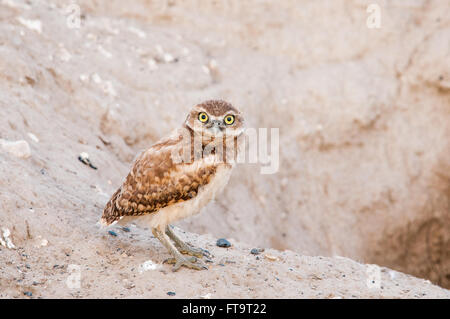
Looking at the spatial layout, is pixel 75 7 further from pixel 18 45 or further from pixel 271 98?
pixel 271 98

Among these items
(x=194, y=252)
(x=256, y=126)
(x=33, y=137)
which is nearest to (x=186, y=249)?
(x=194, y=252)

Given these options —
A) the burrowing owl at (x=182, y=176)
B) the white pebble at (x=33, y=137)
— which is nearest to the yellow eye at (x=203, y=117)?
the burrowing owl at (x=182, y=176)

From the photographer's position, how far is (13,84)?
18.9ft

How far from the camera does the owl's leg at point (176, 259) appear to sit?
4.15m

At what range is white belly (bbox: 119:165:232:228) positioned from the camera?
4117 mm

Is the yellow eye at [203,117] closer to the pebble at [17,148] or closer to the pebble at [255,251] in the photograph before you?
the pebble at [255,251]

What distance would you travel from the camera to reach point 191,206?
162 inches

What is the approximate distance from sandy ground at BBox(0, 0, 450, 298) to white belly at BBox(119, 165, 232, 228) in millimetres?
348

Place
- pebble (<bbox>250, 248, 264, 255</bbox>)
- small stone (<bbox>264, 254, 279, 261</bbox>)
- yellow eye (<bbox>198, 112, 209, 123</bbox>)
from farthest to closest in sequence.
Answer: pebble (<bbox>250, 248, 264, 255</bbox>)
small stone (<bbox>264, 254, 279, 261</bbox>)
yellow eye (<bbox>198, 112, 209, 123</bbox>)

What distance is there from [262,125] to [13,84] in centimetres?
354

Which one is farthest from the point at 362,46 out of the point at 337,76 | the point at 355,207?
the point at 355,207

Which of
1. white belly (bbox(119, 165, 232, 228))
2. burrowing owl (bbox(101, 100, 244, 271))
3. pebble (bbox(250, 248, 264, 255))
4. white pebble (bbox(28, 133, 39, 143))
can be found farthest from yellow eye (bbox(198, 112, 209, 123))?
white pebble (bbox(28, 133, 39, 143))

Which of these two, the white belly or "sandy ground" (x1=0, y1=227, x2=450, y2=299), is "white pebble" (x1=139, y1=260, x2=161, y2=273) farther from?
the white belly

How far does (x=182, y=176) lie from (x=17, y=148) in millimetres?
1756
